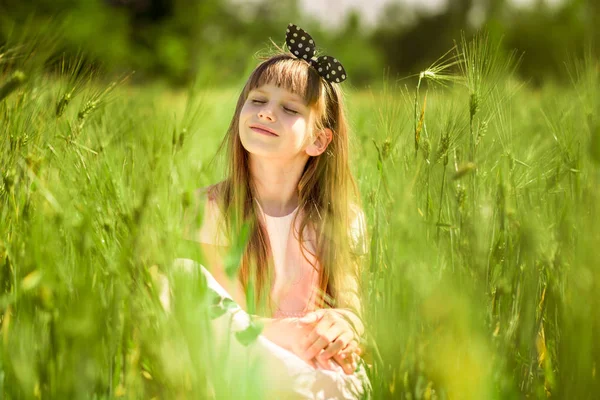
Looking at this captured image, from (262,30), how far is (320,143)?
2636 cm

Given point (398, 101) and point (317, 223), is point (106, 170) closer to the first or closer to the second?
point (398, 101)

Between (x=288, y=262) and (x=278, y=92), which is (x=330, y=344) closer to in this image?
(x=288, y=262)

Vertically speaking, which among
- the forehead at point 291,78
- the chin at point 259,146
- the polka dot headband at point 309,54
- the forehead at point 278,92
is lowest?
the chin at point 259,146

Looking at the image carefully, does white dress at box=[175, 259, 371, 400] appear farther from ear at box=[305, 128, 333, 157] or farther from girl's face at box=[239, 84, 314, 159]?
ear at box=[305, 128, 333, 157]

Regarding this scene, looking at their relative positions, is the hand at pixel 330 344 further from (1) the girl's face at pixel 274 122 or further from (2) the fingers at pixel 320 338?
(1) the girl's face at pixel 274 122

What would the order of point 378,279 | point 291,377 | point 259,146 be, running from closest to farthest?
point 378,279
point 291,377
point 259,146

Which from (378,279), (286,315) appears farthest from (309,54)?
(378,279)

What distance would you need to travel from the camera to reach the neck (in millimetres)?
1800

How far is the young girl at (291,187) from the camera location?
1.64 metres

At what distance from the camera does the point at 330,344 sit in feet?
4.28

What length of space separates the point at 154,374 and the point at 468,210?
57 cm

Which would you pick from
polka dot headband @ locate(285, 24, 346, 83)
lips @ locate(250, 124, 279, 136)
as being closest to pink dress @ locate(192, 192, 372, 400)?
lips @ locate(250, 124, 279, 136)

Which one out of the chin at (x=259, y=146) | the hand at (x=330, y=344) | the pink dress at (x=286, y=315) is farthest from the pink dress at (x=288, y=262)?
the hand at (x=330, y=344)

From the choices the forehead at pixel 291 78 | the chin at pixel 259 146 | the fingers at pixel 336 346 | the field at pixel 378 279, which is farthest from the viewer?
the forehead at pixel 291 78
